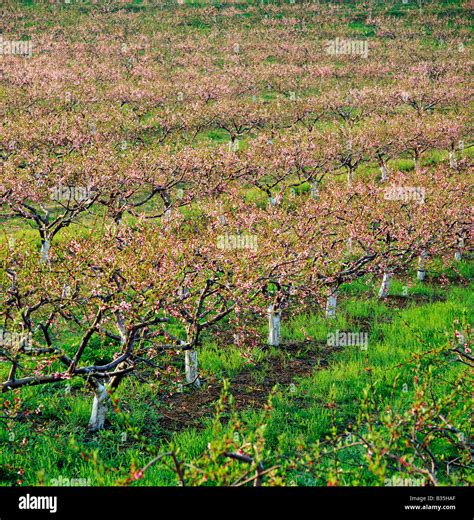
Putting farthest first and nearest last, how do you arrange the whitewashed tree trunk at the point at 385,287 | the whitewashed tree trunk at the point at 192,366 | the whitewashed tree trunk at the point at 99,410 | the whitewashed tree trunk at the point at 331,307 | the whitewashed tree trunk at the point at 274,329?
1. the whitewashed tree trunk at the point at 385,287
2. the whitewashed tree trunk at the point at 331,307
3. the whitewashed tree trunk at the point at 274,329
4. the whitewashed tree trunk at the point at 192,366
5. the whitewashed tree trunk at the point at 99,410

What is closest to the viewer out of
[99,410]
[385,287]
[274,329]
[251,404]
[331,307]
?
[99,410]

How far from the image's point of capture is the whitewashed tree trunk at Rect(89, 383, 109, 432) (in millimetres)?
11866

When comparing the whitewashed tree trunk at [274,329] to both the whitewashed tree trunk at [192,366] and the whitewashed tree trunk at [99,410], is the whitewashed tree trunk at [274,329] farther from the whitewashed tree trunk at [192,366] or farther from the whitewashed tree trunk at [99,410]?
the whitewashed tree trunk at [99,410]

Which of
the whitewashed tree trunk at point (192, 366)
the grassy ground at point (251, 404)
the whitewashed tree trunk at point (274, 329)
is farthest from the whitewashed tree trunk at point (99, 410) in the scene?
the whitewashed tree trunk at point (274, 329)

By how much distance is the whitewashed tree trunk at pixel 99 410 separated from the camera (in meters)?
11.9

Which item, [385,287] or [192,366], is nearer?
[192,366]

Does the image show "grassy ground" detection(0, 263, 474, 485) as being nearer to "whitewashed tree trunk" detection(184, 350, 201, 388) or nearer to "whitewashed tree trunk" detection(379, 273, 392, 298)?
"whitewashed tree trunk" detection(184, 350, 201, 388)

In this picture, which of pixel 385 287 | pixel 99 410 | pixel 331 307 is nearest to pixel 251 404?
pixel 99 410

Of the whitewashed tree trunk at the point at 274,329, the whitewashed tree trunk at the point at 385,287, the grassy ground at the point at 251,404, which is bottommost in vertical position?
the grassy ground at the point at 251,404

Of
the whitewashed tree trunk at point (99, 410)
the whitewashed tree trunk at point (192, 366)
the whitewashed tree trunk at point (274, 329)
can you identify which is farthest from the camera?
the whitewashed tree trunk at point (274, 329)

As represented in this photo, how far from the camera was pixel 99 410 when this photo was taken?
1193 centimetres

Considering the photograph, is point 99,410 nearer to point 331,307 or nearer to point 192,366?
point 192,366
